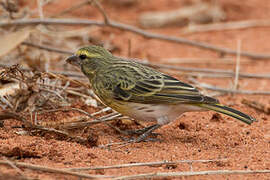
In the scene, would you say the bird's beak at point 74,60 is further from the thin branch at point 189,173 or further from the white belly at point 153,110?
the thin branch at point 189,173

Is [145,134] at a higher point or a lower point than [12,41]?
lower

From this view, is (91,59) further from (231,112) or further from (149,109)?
(231,112)

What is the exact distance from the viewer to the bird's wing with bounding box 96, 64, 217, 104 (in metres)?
5.29

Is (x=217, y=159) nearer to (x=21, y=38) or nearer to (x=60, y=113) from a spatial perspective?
(x=60, y=113)

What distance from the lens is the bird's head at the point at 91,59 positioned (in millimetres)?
5867

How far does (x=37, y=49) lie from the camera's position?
8625 millimetres

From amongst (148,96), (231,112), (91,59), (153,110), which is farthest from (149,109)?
(91,59)

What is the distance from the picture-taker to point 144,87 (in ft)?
17.8

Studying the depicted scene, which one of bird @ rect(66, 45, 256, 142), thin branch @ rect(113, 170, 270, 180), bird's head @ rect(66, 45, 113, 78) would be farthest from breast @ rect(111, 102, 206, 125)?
thin branch @ rect(113, 170, 270, 180)

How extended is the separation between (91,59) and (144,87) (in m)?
0.93

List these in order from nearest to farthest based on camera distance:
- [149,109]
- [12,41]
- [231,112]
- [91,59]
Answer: [231,112] → [149,109] → [91,59] → [12,41]

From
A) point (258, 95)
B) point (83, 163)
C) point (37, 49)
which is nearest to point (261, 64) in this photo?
point (258, 95)

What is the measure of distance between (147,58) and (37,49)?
2718 millimetres

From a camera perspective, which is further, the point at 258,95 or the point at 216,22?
the point at 216,22
